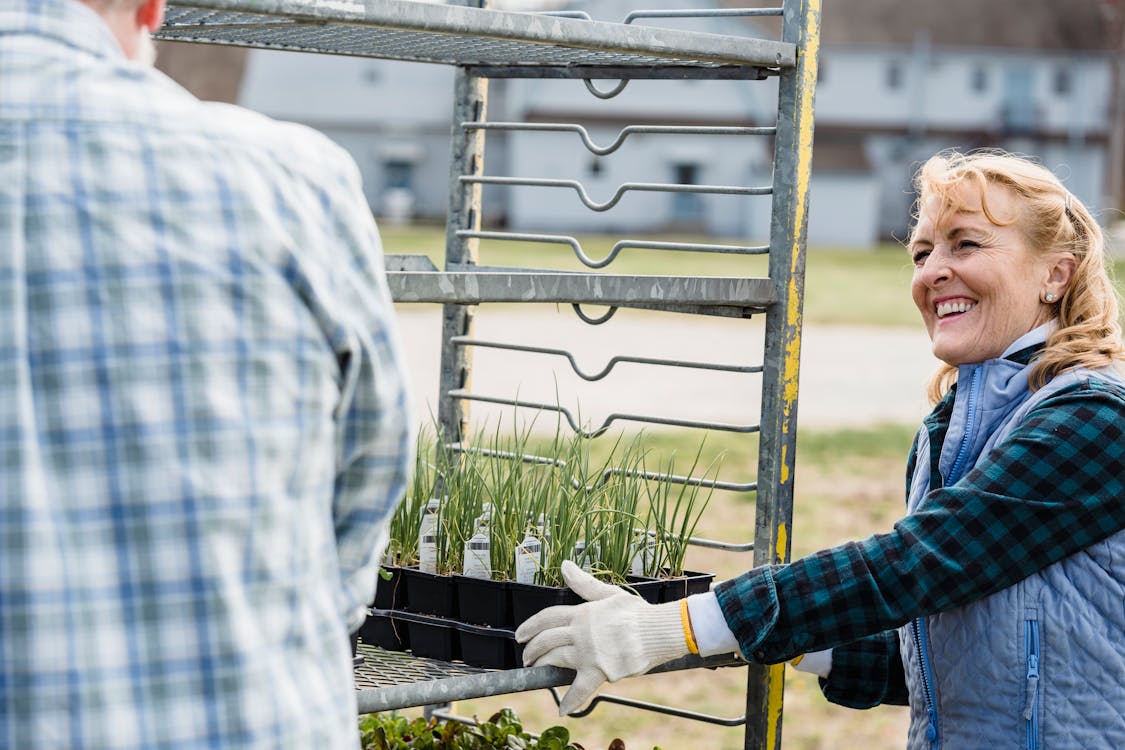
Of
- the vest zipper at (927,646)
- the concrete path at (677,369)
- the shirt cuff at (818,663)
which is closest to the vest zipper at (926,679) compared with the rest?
the vest zipper at (927,646)

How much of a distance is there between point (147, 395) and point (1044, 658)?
153 cm

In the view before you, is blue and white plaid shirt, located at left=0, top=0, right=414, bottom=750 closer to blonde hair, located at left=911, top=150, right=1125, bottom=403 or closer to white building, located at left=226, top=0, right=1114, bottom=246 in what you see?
blonde hair, located at left=911, top=150, right=1125, bottom=403

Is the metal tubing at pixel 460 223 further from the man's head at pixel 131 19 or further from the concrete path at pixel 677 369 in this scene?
the concrete path at pixel 677 369

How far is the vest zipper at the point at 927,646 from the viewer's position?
7.97 ft

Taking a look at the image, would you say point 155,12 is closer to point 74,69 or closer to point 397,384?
point 74,69

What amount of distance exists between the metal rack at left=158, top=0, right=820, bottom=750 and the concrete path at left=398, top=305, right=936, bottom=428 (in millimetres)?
7827

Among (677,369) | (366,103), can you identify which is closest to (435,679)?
(677,369)

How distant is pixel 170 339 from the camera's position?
1.26m

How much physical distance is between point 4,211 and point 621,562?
1650mm

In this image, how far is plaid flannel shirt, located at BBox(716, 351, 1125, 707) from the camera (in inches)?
89.1

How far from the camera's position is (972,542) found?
2271 mm

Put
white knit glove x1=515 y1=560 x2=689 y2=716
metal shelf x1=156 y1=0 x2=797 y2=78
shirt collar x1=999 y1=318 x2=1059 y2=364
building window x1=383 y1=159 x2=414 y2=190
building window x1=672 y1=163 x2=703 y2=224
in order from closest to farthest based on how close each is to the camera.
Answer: metal shelf x1=156 y1=0 x2=797 y2=78
white knit glove x1=515 y1=560 x2=689 y2=716
shirt collar x1=999 y1=318 x2=1059 y2=364
building window x1=672 y1=163 x2=703 y2=224
building window x1=383 y1=159 x2=414 y2=190

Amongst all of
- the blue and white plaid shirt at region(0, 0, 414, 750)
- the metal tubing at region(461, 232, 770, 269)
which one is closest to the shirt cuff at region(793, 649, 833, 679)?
the metal tubing at region(461, 232, 770, 269)

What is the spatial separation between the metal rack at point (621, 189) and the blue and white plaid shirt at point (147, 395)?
623 millimetres
